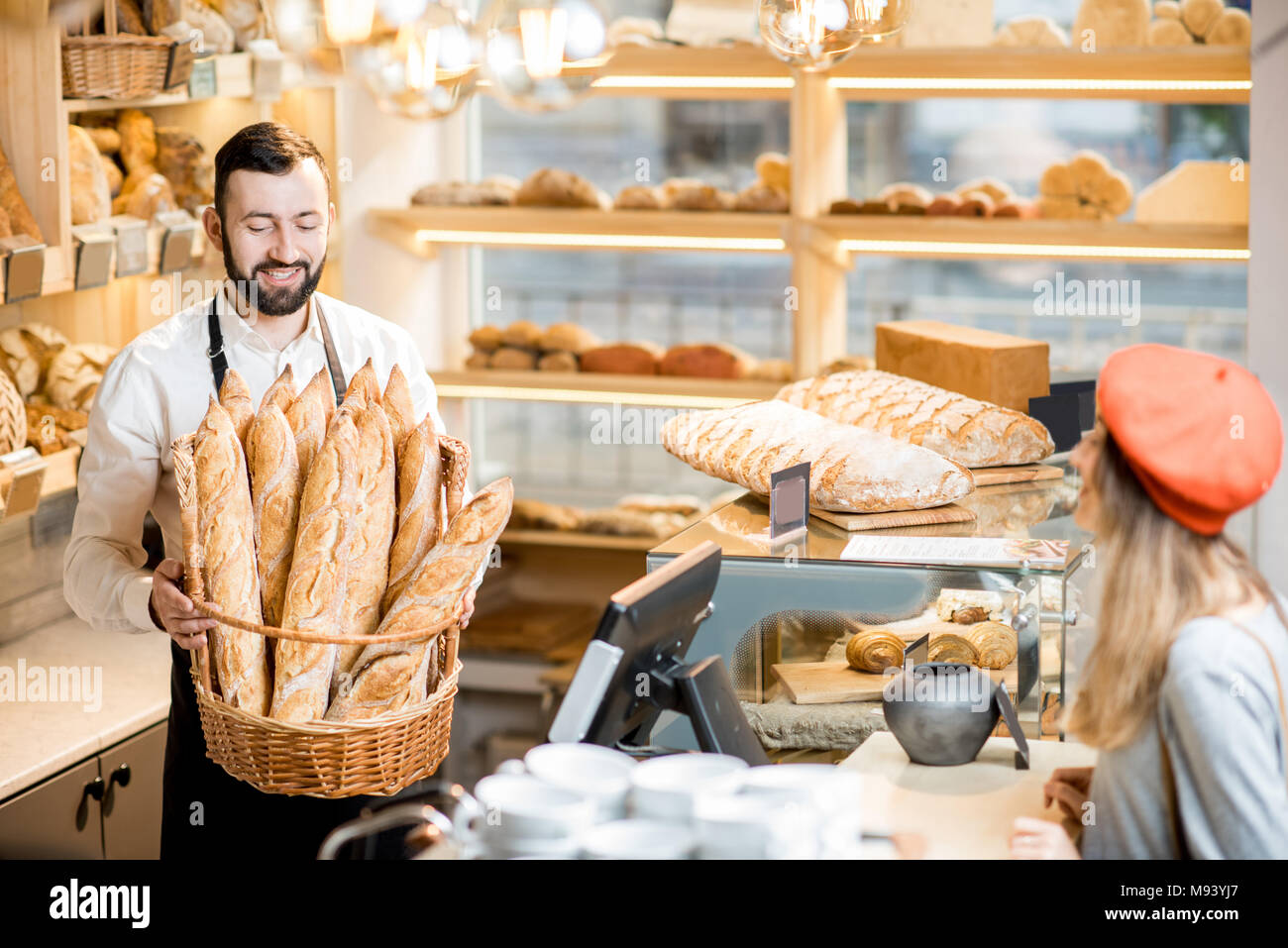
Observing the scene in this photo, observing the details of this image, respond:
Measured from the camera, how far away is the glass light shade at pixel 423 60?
217cm

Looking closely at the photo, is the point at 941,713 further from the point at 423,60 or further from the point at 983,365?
the point at 423,60

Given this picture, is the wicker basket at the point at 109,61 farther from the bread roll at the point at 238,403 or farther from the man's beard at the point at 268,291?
the bread roll at the point at 238,403

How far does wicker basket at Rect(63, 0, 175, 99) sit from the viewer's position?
2654 millimetres

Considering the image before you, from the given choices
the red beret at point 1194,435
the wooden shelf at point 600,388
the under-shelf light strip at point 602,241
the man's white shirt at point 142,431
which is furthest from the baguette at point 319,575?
A: the under-shelf light strip at point 602,241

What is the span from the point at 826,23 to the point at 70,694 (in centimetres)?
187

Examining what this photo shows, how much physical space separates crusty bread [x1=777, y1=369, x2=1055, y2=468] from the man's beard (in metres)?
0.93

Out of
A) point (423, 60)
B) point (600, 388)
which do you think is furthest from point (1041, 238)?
point (423, 60)

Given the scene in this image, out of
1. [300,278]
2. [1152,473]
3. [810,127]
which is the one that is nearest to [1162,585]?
[1152,473]

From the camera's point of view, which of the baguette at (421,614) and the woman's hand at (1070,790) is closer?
the woman's hand at (1070,790)

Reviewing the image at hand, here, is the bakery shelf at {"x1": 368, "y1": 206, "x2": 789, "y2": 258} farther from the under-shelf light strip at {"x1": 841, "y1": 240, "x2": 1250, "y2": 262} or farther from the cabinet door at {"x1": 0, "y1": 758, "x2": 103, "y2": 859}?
the cabinet door at {"x1": 0, "y1": 758, "x2": 103, "y2": 859}

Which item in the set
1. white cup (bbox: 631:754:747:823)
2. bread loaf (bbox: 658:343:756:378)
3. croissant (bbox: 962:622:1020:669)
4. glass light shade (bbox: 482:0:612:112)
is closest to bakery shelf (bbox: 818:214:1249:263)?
bread loaf (bbox: 658:343:756:378)

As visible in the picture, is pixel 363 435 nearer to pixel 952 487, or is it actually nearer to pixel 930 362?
pixel 952 487

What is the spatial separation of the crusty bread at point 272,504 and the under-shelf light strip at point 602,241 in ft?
7.50

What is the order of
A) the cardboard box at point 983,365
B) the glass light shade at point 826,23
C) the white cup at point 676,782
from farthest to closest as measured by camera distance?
1. the cardboard box at point 983,365
2. the glass light shade at point 826,23
3. the white cup at point 676,782
